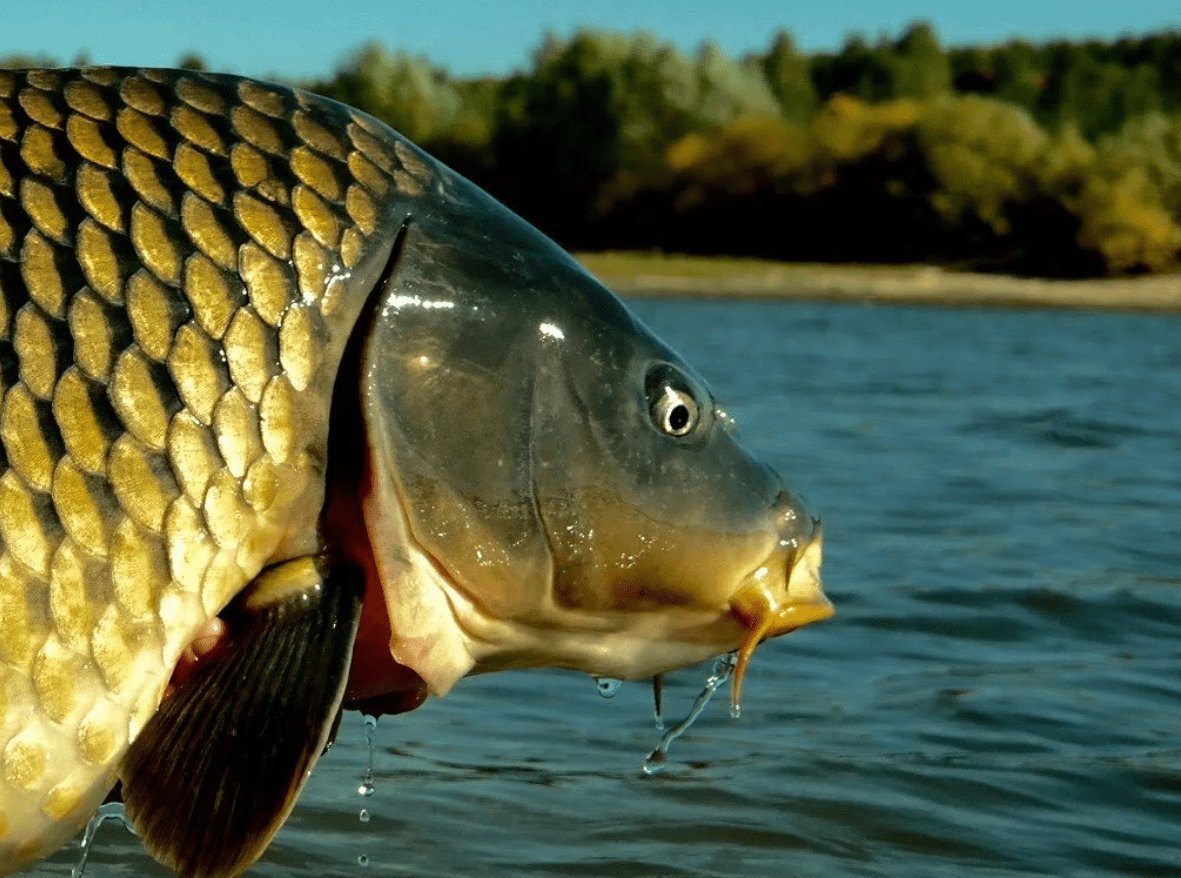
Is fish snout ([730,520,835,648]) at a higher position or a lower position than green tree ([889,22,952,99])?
higher

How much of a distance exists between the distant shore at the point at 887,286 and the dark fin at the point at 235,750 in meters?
32.4

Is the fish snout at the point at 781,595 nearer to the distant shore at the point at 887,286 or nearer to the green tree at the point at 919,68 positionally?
the distant shore at the point at 887,286

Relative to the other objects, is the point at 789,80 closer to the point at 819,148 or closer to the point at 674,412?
the point at 819,148

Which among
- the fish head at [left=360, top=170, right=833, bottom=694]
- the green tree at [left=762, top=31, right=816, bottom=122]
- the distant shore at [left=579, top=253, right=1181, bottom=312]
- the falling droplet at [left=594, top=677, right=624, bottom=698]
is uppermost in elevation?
the fish head at [left=360, top=170, right=833, bottom=694]

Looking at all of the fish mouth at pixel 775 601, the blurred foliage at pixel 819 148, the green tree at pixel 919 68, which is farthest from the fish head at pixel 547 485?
the green tree at pixel 919 68

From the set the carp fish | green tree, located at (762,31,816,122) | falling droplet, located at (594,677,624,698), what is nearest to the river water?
falling droplet, located at (594,677,624,698)

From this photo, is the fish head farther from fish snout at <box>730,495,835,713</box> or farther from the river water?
the river water

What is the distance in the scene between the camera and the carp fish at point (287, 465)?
7.25ft

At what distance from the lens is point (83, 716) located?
2215 mm

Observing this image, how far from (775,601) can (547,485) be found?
367mm

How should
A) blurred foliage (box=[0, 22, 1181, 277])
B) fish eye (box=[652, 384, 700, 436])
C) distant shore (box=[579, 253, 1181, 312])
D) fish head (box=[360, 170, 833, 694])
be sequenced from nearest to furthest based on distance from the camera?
fish head (box=[360, 170, 833, 694]) < fish eye (box=[652, 384, 700, 436]) < distant shore (box=[579, 253, 1181, 312]) < blurred foliage (box=[0, 22, 1181, 277])

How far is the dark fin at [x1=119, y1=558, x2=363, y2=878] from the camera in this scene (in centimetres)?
233

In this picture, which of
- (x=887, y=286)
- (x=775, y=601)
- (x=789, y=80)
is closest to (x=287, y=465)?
(x=775, y=601)

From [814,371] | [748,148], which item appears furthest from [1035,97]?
[814,371]
